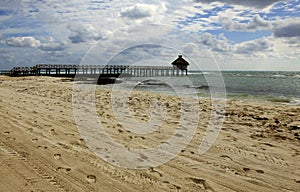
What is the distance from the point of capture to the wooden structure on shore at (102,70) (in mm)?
55375

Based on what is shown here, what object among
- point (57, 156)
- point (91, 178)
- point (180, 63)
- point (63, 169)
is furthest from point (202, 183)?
point (180, 63)

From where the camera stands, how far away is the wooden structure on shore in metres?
55.4

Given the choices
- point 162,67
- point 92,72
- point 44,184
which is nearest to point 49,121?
point 44,184

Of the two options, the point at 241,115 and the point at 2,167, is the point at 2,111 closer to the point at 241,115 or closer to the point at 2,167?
the point at 2,167

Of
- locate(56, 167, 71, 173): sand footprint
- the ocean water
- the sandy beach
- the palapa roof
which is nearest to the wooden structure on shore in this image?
the palapa roof

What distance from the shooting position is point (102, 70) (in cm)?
6531

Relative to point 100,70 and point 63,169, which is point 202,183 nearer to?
point 63,169

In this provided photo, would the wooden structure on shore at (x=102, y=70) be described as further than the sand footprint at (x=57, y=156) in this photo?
Yes

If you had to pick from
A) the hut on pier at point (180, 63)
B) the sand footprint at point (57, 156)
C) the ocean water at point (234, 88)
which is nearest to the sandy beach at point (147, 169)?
the sand footprint at point (57, 156)

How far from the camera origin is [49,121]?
753cm

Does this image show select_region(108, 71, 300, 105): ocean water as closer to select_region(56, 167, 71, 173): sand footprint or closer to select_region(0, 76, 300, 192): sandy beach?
select_region(0, 76, 300, 192): sandy beach

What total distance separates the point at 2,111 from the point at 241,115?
26.2 feet

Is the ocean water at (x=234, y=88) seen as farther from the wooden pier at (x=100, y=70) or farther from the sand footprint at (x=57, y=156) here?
the wooden pier at (x=100, y=70)

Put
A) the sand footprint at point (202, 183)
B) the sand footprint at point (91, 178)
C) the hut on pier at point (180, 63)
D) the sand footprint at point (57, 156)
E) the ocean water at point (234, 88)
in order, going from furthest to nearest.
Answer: the hut on pier at point (180, 63)
the ocean water at point (234, 88)
the sand footprint at point (57, 156)
the sand footprint at point (91, 178)
the sand footprint at point (202, 183)
